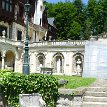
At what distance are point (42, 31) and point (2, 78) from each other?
45.3 m

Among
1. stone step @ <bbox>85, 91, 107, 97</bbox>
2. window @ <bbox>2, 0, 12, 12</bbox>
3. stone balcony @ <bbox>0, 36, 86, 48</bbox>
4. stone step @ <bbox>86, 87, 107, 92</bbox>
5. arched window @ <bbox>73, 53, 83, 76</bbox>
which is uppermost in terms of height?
window @ <bbox>2, 0, 12, 12</bbox>

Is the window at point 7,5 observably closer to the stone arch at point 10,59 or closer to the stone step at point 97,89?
the stone arch at point 10,59

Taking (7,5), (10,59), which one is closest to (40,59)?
(10,59)

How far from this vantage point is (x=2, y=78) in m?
Answer: 20.3

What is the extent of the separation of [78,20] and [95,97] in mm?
55045

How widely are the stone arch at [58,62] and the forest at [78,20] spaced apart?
18.0 metres

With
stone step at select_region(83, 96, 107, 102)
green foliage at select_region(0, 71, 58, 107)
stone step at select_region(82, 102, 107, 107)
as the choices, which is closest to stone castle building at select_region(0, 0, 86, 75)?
green foliage at select_region(0, 71, 58, 107)

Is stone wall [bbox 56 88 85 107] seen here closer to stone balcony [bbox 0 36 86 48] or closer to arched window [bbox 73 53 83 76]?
stone balcony [bbox 0 36 86 48]

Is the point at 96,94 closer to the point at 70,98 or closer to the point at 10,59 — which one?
the point at 70,98

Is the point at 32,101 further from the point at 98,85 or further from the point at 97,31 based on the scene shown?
the point at 97,31

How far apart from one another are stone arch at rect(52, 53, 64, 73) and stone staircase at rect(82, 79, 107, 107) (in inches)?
1251

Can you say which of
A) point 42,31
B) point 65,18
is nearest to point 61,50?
point 42,31

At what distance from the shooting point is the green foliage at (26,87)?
20078mm

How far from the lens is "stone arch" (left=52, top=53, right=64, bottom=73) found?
5366 cm
